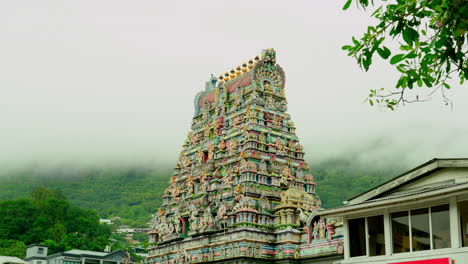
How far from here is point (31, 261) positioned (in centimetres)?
6362

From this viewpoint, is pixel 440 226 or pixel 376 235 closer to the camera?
pixel 440 226

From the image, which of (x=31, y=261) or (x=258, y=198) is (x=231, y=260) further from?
(x=31, y=261)

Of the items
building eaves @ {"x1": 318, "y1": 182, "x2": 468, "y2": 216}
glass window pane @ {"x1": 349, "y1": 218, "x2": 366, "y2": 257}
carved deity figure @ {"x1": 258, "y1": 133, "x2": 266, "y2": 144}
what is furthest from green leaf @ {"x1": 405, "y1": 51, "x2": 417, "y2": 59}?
carved deity figure @ {"x1": 258, "y1": 133, "x2": 266, "y2": 144}

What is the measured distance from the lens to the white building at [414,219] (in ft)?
53.8

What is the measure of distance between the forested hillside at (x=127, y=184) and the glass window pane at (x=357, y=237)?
Answer: 95.5m

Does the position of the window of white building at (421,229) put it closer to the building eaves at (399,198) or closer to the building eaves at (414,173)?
the building eaves at (399,198)

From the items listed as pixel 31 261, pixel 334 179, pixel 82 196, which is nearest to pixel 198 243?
pixel 31 261

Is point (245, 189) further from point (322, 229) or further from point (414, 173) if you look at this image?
point (414, 173)

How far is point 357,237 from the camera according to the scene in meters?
19.5

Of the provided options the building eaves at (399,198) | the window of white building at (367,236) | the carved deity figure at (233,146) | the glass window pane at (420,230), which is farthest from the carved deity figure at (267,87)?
the glass window pane at (420,230)

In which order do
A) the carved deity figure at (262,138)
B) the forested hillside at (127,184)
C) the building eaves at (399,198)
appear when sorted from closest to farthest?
the building eaves at (399,198), the carved deity figure at (262,138), the forested hillside at (127,184)

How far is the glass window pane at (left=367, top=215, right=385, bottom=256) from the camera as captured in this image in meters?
18.5

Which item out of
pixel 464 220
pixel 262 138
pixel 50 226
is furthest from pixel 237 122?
pixel 50 226

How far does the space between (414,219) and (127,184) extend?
158 m
